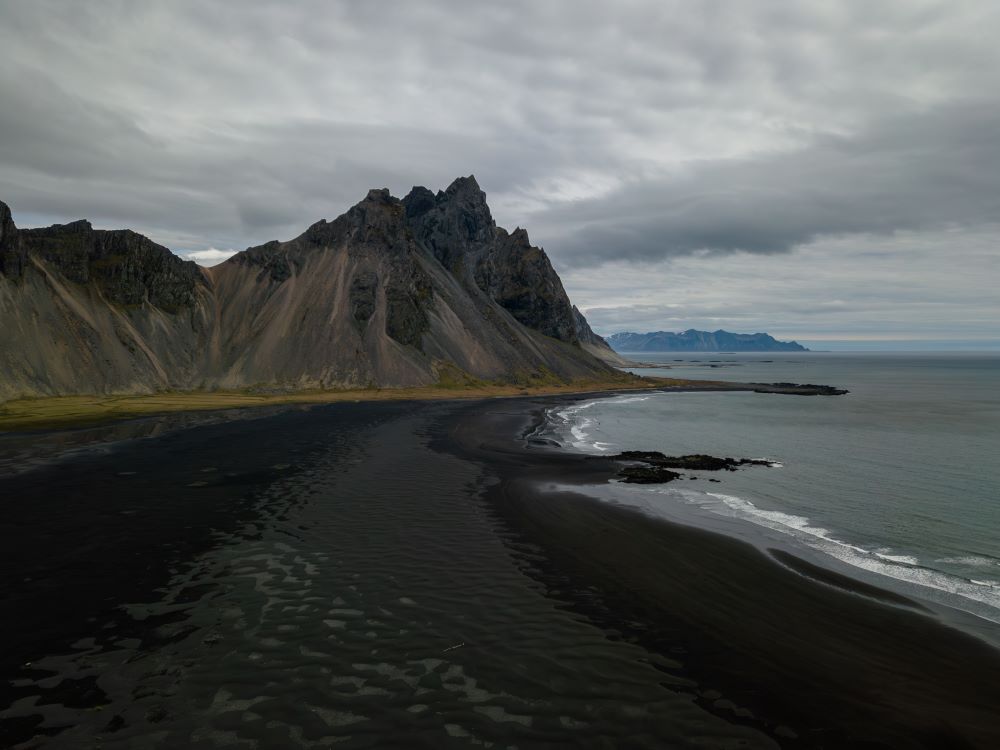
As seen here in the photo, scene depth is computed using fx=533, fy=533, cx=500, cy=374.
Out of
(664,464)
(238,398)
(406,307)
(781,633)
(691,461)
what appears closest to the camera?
(781,633)

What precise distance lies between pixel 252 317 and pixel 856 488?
12935 centimetres

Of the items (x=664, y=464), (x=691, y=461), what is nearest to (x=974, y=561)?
(x=664, y=464)

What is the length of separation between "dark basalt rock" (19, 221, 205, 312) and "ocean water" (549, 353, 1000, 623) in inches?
3796

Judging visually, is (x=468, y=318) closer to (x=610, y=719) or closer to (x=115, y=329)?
(x=115, y=329)

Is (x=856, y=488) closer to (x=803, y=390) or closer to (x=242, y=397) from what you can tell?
(x=242, y=397)

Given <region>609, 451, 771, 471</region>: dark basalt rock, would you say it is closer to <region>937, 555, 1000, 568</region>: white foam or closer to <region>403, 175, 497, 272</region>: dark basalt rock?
<region>937, 555, 1000, 568</region>: white foam

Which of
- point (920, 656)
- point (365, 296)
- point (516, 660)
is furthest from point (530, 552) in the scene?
point (365, 296)

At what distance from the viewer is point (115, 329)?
105000 mm

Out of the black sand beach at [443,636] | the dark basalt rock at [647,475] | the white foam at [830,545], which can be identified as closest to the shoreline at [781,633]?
the black sand beach at [443,636]

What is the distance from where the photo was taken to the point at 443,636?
14.8 m

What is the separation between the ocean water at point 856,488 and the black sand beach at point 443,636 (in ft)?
12.9

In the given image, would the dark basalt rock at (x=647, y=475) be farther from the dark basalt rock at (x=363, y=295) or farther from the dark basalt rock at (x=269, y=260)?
the dark basalt rock at (x=269, y=260)

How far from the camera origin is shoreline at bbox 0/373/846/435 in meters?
65.9

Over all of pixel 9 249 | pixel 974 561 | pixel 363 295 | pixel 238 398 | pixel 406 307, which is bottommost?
pixel 974 561
